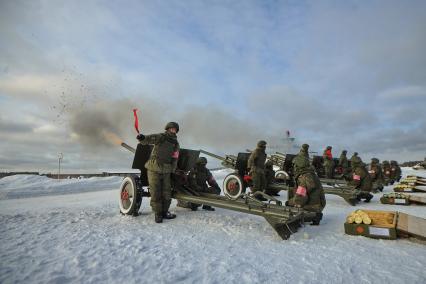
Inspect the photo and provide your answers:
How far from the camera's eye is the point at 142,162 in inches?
246

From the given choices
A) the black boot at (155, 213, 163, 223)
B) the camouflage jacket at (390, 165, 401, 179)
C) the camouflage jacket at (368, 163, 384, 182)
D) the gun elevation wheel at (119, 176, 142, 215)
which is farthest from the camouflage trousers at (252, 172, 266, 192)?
the camouflage jacket at (390, 165, 401, 179)

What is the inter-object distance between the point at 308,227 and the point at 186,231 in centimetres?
211

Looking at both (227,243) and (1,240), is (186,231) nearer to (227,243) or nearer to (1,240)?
(227,243)

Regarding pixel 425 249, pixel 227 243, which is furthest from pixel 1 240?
pixel 425 249

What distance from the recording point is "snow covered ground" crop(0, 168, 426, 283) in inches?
110

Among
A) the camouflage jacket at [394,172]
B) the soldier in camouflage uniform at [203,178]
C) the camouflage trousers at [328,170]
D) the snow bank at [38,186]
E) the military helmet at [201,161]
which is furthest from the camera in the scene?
the camouflage jacket at [394,172]

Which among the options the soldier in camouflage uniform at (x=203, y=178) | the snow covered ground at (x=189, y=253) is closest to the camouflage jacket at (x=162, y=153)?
the snow covered ground at (x=189, y=253)

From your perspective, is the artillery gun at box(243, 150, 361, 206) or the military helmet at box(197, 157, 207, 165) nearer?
the military helmet at box(197, 157, 207, 165)

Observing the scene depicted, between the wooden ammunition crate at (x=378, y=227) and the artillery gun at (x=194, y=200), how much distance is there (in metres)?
0.70

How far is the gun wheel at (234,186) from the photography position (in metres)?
9.93

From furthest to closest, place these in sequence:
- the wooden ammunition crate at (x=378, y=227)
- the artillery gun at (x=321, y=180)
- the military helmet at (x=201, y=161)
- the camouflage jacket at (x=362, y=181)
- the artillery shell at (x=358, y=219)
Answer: the camouflage jacket at (x=362, y=181), the artillery gun at (x=321, y=180), the military helmet at (x=201, y=161), the artillery shell at (x=358, y=219), the wooden ammunition crate at (x=378, y=227)

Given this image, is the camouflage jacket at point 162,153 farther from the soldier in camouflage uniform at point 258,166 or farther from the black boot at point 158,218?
the soldier in camouflage uniform at point 258,166

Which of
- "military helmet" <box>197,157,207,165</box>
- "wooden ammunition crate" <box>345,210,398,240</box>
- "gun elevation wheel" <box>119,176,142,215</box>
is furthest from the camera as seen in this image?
"military helmet" <box>197,157,207,165</box>

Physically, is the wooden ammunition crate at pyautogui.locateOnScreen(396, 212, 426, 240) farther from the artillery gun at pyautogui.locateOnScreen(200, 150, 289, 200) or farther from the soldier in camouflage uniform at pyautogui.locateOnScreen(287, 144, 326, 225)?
the artillery gun at pyautogui.locateOnScreen(200, 150, 289, 200)
